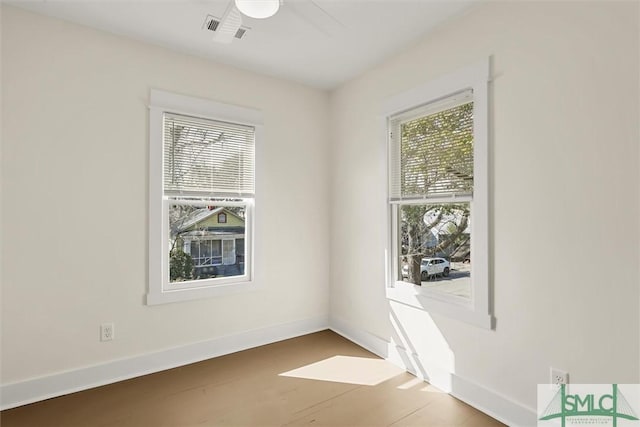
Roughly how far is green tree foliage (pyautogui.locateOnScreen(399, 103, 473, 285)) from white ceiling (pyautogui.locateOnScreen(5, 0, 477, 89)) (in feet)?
2.23

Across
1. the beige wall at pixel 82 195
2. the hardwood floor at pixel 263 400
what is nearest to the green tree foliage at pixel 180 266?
the beige wall at pixel 82 195

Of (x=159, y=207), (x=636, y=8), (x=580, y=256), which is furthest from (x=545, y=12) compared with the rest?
(x=159, y=207)

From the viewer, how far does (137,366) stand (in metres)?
2.62

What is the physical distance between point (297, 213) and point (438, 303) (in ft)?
5.46

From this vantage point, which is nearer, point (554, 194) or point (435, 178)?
point (554, 194)

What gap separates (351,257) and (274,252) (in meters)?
0.79

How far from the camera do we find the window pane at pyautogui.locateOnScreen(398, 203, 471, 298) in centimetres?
238

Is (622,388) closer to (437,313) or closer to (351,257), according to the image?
(437,313)

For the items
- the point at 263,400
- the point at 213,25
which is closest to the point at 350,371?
the point at 263,400

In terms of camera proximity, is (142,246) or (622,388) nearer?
(622,388)

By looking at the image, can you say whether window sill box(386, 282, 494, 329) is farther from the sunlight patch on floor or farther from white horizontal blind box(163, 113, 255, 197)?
white horizontal blind box(163, 113, 255, 197)

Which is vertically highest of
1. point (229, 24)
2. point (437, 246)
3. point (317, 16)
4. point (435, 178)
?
point (317, 16)

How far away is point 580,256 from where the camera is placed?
1.73 metres

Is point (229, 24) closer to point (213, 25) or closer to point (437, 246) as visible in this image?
point (213, 25)
